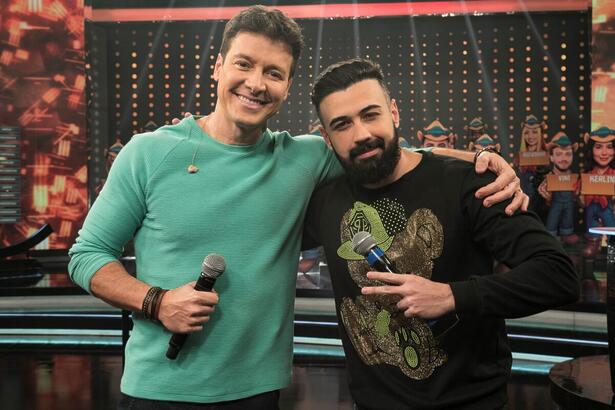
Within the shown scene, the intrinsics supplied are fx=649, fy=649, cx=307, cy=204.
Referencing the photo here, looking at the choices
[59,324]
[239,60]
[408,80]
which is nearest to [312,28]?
[408,80]

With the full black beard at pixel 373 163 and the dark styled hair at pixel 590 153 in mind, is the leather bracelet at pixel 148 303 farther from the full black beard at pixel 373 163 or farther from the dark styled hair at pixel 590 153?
the dark styled hair at pixel 590 153

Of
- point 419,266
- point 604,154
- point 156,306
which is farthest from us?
point 604,154

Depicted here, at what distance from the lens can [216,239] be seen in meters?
1.66

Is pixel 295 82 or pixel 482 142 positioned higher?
pixel 295 82

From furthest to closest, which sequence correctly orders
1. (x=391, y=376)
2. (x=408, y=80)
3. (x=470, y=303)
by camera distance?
(x=408, y=80), (x=391, y=376), (x=470, y=303)

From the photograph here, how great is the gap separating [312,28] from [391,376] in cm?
783

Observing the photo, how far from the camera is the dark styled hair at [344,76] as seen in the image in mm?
1790

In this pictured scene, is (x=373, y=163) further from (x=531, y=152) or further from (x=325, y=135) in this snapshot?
(x=531, y=152)

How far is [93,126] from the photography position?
28.9ft

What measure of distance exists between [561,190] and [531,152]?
62cm

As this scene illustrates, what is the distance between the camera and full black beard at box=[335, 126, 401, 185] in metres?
1.72

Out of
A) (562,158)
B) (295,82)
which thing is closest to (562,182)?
(562,158)

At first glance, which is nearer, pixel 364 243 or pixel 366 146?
pixel 364 243

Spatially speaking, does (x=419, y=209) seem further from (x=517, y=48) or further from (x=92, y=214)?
(x=517, y=48)
